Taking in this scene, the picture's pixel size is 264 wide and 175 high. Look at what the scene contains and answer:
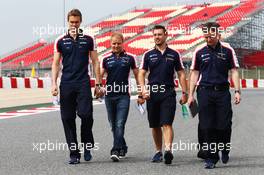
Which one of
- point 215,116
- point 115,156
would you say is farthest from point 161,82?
point 115,156

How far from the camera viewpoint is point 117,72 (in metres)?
7.32

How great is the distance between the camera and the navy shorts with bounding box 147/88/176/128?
22.6 ft

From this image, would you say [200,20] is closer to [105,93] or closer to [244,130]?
[244,130]

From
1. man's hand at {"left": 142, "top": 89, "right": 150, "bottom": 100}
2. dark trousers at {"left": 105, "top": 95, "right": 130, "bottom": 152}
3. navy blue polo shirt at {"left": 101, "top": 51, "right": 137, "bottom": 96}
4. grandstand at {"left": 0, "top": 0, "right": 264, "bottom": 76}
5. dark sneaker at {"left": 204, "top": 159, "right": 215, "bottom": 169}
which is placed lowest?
dark sneaker at {"left": 204, "top": 159, "right": 215, "bottom": 169}

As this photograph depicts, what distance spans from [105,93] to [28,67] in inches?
1626

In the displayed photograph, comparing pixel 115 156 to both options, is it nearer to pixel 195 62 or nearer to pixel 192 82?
pixel 192 82

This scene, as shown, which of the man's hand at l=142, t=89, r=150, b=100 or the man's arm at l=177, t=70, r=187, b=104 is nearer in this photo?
the man's hand at l=142, t=89, r=150, b=100

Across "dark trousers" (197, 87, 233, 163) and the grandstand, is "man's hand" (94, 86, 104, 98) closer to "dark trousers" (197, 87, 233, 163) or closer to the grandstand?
"dark trousers" (197, 87, 233, 163)

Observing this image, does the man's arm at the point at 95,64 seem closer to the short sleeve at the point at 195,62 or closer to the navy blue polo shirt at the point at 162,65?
the navy blue polo shirt at the point at 162,65

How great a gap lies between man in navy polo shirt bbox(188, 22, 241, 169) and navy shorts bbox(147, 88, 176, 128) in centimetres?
38

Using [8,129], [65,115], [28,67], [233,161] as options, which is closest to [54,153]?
[65,115]

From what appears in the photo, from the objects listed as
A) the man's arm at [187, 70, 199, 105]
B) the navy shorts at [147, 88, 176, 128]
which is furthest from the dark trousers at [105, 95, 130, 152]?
the man's arm at [187, 70, 199, 105]

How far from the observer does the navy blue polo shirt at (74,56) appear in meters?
6.88

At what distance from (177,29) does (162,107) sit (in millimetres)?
43432
